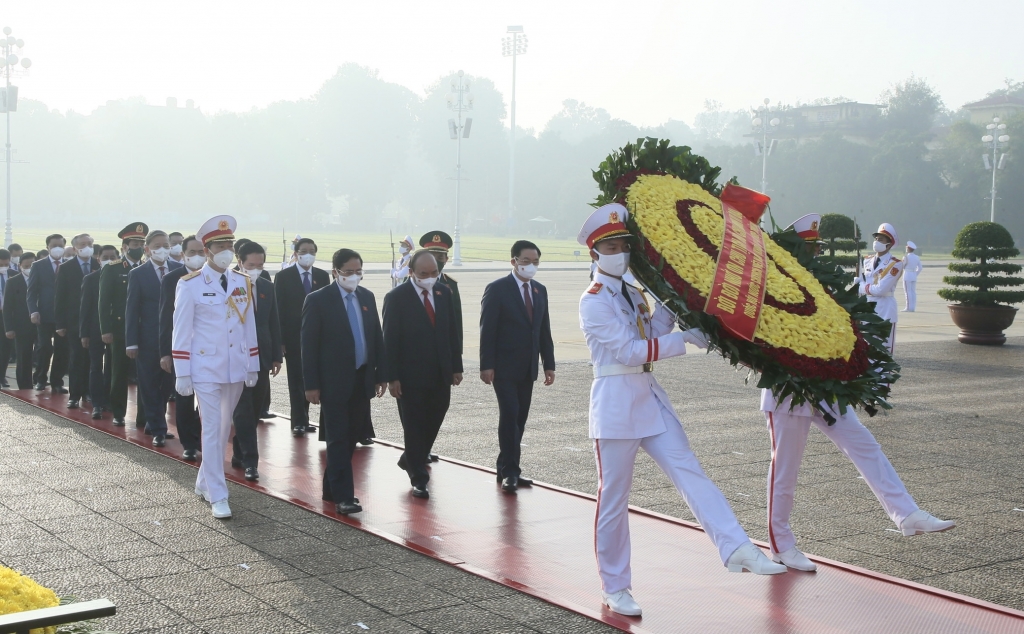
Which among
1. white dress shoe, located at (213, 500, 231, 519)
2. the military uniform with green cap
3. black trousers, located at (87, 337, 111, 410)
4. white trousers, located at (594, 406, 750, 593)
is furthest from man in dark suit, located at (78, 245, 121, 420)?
white trousers, located at (594, 406, 750, 593)

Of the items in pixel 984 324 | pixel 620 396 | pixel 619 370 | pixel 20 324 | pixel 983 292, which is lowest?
pixel 984 324

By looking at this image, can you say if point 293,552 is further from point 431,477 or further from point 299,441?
point 299,441

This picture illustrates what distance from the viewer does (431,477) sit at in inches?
331

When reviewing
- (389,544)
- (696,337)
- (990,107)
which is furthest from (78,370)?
(990,107)

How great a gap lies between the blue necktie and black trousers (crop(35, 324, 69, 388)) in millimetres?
6857

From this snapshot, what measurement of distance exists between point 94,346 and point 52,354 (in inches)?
105

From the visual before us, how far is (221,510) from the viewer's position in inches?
274

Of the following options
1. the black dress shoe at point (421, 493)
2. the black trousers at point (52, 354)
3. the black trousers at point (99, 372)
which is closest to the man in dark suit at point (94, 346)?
the black trousers at point (99, 372)

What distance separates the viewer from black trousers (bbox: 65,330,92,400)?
11.8 m

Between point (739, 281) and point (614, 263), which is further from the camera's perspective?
point (614, 263)

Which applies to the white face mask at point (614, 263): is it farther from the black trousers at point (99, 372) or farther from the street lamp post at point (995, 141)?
the street lamp post at point (995, 141)

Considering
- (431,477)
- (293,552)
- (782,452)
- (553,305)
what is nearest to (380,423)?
(431,477)

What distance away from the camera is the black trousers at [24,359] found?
13516mm

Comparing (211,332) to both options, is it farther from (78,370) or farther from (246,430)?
(78,370)
